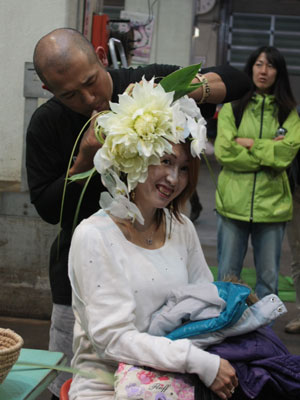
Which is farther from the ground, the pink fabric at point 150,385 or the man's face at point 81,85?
the man's face at point 81,85

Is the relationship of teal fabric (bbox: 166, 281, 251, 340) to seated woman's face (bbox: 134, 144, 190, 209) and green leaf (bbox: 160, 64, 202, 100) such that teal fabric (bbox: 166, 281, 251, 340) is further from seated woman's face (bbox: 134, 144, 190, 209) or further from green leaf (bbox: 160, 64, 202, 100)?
green leaf (bbox: 160, 64, 202, 100)

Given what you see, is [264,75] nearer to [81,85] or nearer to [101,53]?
[101,53]

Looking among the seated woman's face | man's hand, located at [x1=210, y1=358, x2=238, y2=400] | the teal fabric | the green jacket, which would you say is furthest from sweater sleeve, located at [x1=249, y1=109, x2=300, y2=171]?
man's hand, located at [x1=210, y1=358, x2=238, y2=400]

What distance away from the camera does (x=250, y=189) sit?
4.68m

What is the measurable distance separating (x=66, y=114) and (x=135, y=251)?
2.34ft

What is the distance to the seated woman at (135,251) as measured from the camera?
6.63ft

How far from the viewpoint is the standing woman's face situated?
4.72 metres

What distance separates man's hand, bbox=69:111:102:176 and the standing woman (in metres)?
2.39

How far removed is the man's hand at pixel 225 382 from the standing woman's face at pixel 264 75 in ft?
9.96

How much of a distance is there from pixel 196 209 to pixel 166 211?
670cm

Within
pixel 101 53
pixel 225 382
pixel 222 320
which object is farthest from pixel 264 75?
pixel 225 382

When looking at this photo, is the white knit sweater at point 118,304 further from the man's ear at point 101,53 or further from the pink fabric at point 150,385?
the man's ear at point 101,53

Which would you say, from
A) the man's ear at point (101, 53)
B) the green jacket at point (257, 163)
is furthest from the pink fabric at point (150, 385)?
the green jacket at point (257, 163)

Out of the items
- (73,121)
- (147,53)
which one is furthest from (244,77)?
(147,53)
